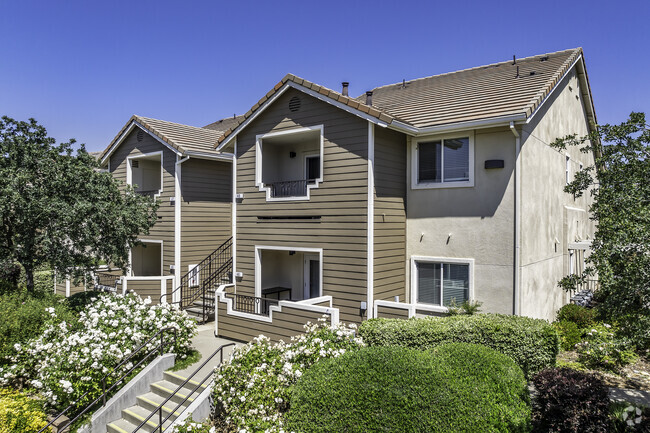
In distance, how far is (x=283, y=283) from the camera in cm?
1582

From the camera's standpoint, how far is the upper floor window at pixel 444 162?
12117 millimetres

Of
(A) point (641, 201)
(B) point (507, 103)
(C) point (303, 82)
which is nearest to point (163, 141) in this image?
(C) point (303, 82)

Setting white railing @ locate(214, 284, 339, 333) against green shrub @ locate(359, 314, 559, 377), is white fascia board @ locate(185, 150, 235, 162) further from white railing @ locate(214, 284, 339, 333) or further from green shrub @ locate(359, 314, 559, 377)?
green shrub @ locate(359, 314, 559, 377)

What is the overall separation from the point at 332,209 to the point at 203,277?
772 centimetres

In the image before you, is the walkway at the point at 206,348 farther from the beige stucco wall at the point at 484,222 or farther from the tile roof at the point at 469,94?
the beige stucco wall at the point at 484,222

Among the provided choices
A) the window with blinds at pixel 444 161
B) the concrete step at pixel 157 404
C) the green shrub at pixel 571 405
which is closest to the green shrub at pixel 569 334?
the window with blinds at pixel 444 161

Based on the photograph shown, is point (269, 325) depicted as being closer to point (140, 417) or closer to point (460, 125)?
point (140, 417)

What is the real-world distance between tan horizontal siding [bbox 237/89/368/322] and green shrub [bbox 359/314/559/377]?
2672 mm

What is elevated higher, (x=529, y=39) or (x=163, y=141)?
(x=529, y=39)

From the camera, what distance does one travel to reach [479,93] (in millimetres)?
13242

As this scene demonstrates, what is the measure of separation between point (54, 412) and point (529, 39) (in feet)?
61.8

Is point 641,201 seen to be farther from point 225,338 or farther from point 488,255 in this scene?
point 225,338

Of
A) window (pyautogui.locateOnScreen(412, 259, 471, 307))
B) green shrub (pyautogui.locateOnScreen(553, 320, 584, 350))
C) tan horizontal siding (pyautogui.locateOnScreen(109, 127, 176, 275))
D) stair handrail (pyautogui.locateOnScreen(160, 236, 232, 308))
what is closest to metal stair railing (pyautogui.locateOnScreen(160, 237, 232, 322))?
stair handrail (pyautogui.locateOnScreen(160, 236, 232, 308))

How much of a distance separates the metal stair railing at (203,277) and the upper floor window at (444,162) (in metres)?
8.52
